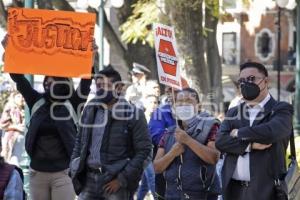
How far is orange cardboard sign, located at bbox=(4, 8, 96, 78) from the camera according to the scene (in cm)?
834

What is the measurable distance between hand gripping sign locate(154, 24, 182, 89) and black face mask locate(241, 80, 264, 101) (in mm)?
1572

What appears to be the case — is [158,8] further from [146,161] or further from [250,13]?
[250,13]

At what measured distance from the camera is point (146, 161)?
733 cm

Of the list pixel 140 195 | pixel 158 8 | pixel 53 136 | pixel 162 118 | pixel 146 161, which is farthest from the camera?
pixel 158 8

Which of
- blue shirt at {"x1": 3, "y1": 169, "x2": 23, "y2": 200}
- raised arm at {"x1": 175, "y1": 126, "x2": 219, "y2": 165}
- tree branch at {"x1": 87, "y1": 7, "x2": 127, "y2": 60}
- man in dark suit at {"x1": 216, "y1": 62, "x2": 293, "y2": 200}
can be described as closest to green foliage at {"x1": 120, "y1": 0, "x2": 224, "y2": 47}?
tree branch at {"x1": 87, "y1": 7, "x2": 127, "y2": 60}

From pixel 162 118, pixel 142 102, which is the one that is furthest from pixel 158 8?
pixel 162 118

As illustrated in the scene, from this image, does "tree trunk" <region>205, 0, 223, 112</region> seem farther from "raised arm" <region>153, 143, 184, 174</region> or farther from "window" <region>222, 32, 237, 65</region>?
"window" <region>222, 32, 237, 65</region>

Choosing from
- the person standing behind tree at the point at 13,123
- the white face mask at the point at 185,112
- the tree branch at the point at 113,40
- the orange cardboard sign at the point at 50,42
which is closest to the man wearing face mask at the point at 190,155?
the white face mask at the point at 185,112

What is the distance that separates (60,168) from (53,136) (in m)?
0.31

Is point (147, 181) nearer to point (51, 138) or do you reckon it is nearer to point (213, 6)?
point (51, 138)

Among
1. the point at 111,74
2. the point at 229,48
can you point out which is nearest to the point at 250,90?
the point at 111,74

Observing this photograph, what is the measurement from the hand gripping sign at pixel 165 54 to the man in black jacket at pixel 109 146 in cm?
76

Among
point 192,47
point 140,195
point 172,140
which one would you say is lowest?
point 140,195

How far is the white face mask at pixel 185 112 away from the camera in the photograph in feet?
24.3
